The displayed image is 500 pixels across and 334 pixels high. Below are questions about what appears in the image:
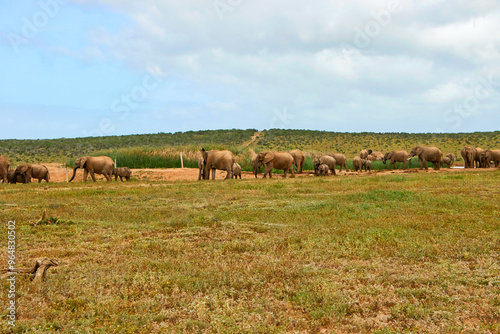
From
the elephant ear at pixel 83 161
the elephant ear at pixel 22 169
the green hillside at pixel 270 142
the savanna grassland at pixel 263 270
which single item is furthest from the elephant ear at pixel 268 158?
the green hillside at pixel 270 142

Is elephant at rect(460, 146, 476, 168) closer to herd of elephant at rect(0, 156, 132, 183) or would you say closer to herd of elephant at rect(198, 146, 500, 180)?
herd of elephant at rect(198, 146, 500, 180)

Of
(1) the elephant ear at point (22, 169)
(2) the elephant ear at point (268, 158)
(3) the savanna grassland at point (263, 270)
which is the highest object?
(2) the elephant ear at point (268, 158)

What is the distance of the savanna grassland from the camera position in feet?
16.5

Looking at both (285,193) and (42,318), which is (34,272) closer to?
(42,318)

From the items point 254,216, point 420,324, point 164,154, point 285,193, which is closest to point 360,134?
point 164,154

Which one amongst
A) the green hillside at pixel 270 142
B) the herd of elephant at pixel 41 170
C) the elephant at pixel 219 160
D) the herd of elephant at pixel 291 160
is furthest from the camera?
the green hillside at pixel 270 142

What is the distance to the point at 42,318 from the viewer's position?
5066mm

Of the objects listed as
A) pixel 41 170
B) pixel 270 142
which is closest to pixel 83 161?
pixel 41 170

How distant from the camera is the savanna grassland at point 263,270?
197 inches

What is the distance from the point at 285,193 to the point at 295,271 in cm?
1147

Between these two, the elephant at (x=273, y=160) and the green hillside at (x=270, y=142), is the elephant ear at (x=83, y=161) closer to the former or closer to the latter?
the elephant at (x=273, y=160)

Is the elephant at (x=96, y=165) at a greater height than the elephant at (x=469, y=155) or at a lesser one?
lesser

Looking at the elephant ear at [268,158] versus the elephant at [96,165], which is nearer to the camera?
the elephant at [96,165]

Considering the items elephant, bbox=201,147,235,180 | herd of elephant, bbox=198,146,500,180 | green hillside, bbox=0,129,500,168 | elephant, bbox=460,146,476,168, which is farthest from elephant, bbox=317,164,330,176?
green hillside, bbox=0,129,500,168
